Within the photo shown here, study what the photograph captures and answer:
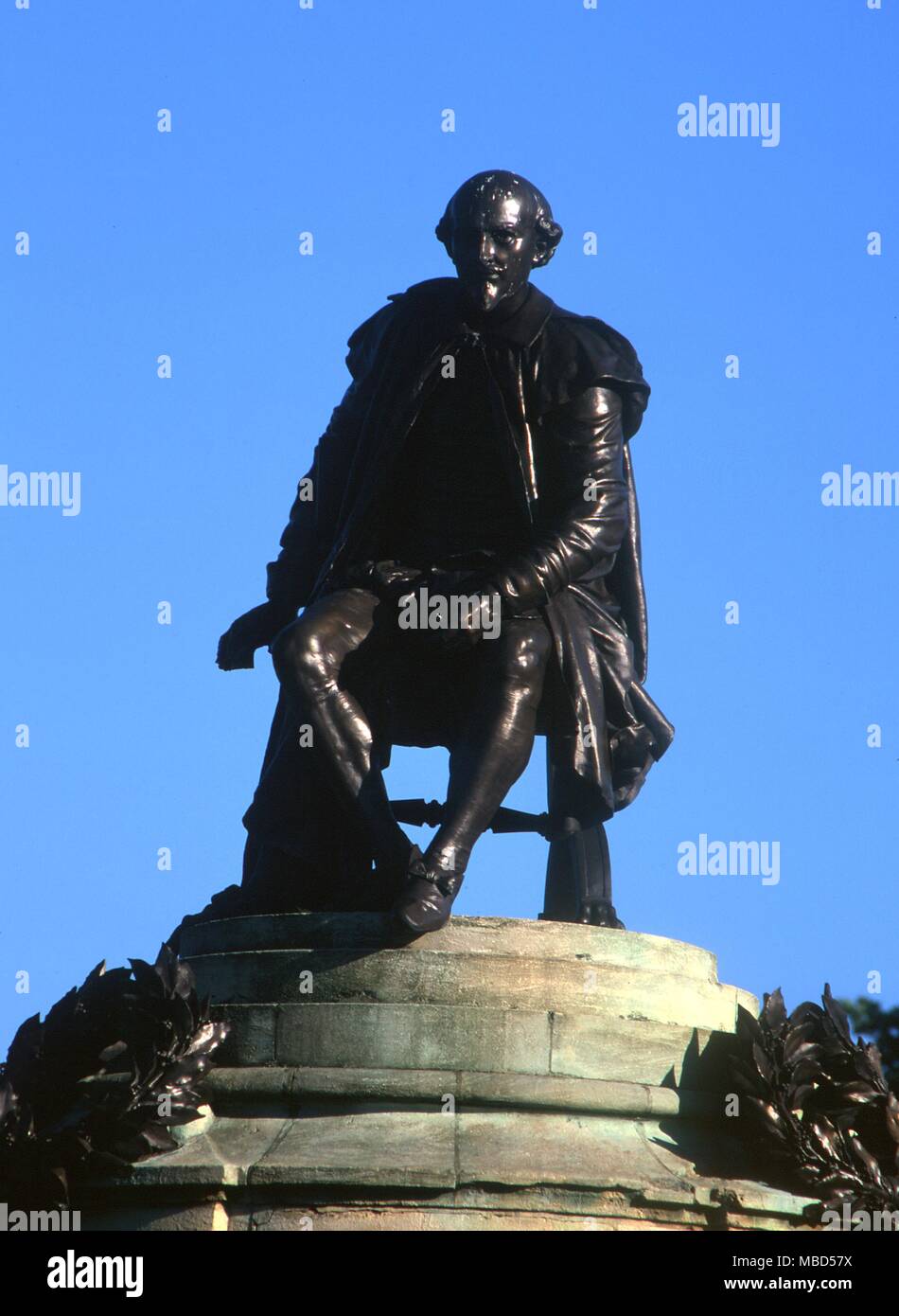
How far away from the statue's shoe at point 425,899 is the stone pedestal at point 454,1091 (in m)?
0.10

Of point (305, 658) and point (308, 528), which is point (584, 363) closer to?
point (308, 528)

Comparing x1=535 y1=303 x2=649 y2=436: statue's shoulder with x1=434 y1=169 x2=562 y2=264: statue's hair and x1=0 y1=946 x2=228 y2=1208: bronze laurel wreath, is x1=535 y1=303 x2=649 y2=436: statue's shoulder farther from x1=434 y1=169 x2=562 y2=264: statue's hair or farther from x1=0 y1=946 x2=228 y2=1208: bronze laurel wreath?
x1=0 y1=946 x2=228 y2=1208: bronze laurel wreath

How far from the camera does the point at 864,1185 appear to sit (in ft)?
32.0

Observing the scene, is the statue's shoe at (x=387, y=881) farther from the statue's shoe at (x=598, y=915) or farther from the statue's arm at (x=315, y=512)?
the statue's arm at (x=315, y=512)

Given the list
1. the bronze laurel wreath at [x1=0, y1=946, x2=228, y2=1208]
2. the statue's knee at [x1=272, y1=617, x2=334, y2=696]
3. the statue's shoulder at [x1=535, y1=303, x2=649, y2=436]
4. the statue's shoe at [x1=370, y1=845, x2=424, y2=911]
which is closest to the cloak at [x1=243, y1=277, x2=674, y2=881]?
the statue's shoulder at [x1=535, y1=303, x2=649, y2=436]

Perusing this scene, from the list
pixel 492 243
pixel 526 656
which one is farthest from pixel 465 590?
pixel 492 243

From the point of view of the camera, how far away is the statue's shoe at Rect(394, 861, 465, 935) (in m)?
9.63

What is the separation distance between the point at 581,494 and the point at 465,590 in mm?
971

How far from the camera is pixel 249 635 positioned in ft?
38.6

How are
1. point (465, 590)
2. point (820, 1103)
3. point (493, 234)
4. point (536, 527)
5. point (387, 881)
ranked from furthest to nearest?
point (493, 234)
point (536, 527)
point (465, 590)
point (387, 881)
point (820, 1103)

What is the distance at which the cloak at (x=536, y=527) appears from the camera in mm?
10945

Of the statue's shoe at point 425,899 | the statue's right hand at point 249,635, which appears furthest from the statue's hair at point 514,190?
the statue's shoe at point 425,899

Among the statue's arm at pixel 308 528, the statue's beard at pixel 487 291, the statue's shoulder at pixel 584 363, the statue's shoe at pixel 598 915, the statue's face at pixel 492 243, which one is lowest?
the statue's shoe at pixel 598 915
